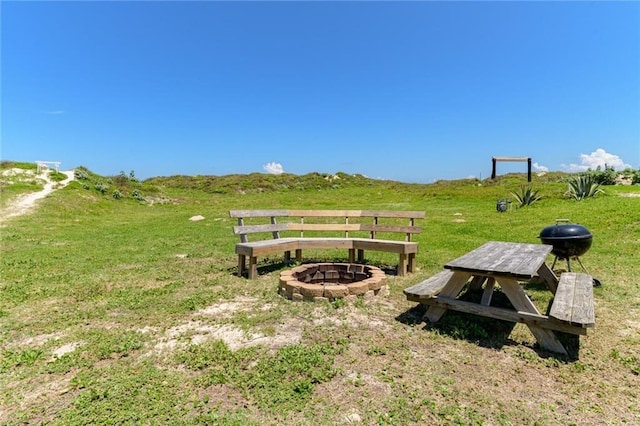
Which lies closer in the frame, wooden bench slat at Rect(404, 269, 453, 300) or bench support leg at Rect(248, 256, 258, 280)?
wooden bench slat at Rect(404, 269, 453, 300)

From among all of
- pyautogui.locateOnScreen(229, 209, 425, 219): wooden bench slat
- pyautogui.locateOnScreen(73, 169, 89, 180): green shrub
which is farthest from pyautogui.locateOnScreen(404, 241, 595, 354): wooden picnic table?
pyautogui.locateOnScreen(73, 169, 89, 180): green shrub

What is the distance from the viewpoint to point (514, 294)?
3.79 metres

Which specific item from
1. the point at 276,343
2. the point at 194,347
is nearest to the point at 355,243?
the point at 276,343

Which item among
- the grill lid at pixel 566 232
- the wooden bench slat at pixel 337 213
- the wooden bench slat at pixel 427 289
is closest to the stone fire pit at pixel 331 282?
the wooden bench slat at pixel 427 289

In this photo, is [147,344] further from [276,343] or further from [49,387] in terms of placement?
[276,343]

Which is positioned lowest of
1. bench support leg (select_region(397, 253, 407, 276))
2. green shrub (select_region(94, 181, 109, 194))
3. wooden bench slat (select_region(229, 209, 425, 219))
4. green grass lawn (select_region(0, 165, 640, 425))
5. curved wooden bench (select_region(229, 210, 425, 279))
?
green grass lawn (select_region(0, 165, 640, 425))

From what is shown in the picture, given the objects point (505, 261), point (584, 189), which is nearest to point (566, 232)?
point (505, 261)

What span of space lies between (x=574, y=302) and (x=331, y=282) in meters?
3.54

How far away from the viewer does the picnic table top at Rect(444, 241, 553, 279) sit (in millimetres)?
3679

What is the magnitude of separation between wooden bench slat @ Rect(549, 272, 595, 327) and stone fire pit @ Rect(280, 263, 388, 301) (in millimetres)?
2270

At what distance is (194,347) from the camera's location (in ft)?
12.1

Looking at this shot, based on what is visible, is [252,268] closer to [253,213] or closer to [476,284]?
[253,213]

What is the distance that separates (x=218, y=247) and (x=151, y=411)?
23.0 ft

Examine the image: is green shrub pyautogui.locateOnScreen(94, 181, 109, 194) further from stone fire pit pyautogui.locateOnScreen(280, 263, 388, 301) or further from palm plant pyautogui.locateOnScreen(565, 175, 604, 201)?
palm plant pyautogui.locateOnScreen(565, 175, 604, 201)
